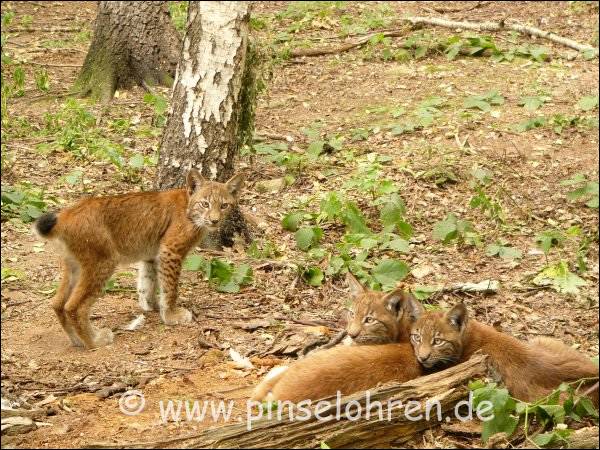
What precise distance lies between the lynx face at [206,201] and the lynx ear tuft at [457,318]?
2.60 meters

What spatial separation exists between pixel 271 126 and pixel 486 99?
3182 mm

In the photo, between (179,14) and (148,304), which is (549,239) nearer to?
(148,304)

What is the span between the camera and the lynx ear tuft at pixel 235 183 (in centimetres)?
877

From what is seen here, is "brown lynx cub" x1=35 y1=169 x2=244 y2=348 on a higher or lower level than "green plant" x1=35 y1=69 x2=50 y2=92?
lower

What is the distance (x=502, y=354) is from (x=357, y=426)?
156 centimetres

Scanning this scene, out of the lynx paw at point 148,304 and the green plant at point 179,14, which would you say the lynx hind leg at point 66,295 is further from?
the green plant at point 179,14

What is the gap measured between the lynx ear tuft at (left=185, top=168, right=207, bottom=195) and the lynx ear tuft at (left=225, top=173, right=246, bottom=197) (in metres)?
0.28

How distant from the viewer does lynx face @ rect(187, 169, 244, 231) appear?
848cm

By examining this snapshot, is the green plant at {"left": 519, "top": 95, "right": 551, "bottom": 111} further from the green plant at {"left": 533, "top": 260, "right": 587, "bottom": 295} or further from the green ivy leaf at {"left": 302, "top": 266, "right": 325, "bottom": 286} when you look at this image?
the green ivy leaf at {"left": 302, "top": 266, "right": 325, "bottom": 286}

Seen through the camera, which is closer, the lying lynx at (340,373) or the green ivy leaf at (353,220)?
the lying lynx at (340,373)

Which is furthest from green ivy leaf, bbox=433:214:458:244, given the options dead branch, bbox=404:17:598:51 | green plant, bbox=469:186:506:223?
dead branch, bbox=404:17:598:51

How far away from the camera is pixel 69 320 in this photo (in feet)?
25.5

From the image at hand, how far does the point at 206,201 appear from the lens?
27.9 feet

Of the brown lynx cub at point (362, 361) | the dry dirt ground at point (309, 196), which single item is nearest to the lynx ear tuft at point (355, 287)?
the brown lynx cub at point (362, 361)
